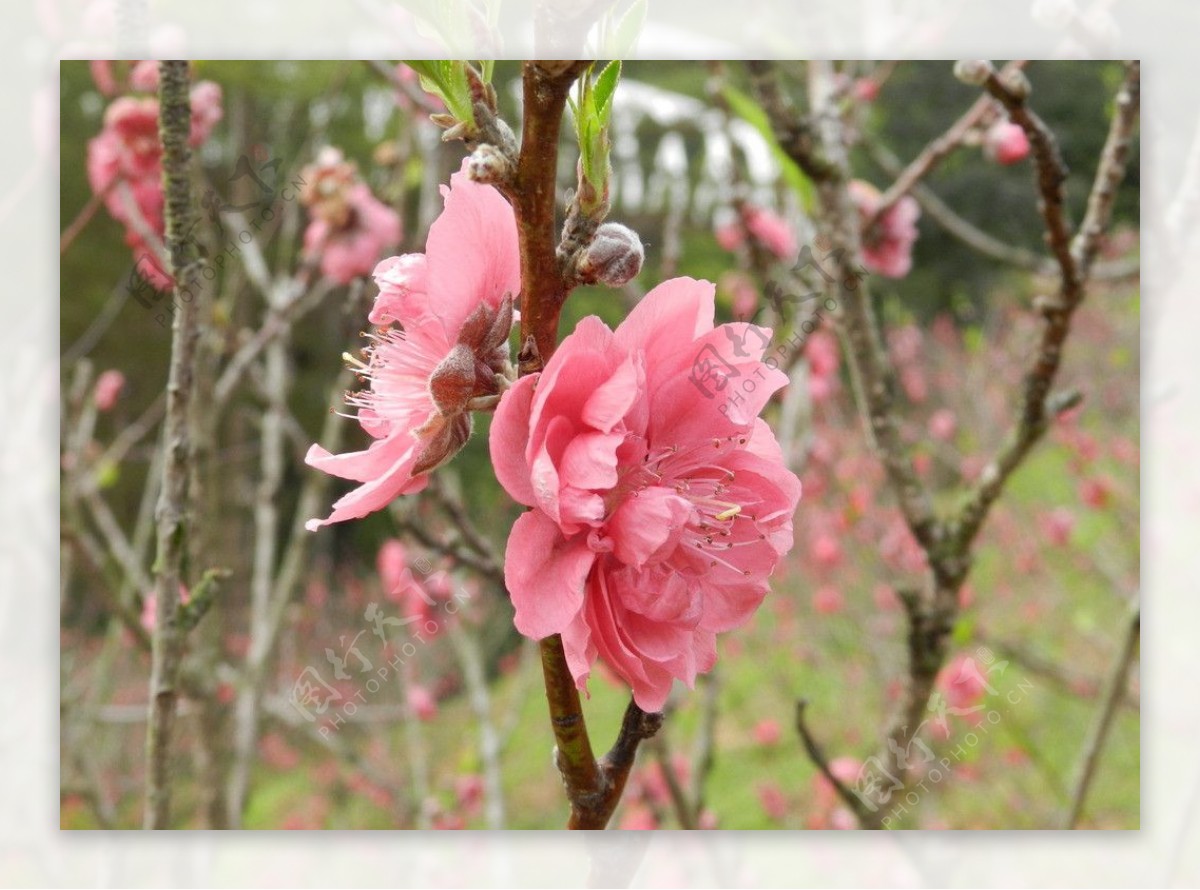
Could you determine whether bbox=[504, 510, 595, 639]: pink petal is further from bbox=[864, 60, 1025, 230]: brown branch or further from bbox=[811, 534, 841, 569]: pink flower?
bbox=[811, 534, 841, 569]: pink flower

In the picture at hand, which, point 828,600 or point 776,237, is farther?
point 828,600

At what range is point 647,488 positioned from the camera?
0.44 m

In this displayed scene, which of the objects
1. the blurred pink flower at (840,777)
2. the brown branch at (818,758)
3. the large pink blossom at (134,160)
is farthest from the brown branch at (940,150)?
the blurred pink flower at (840,777)

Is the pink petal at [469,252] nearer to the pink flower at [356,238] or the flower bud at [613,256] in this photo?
the flower bud at [613,256]

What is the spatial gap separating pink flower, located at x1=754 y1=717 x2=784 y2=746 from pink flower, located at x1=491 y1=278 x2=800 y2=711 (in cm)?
247

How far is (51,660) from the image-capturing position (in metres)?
1.11

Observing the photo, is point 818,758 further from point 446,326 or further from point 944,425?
point 944,425

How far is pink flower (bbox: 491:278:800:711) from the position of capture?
0.41 metres

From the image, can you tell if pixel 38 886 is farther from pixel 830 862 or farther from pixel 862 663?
pixel 862 663

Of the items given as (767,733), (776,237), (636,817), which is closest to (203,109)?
(776,237)

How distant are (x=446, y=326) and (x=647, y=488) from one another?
0.11 meters

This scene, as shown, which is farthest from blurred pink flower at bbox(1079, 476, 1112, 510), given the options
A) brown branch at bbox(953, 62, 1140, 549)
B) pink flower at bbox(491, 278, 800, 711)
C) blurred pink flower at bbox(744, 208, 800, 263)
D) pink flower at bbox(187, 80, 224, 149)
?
pink flower at bbox(491, 278, 800, 711)

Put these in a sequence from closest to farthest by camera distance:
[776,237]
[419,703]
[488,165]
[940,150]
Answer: [488,165] < [940,150] < [776,237] < [419,703]

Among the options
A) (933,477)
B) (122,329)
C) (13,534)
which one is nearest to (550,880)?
(13,534)
